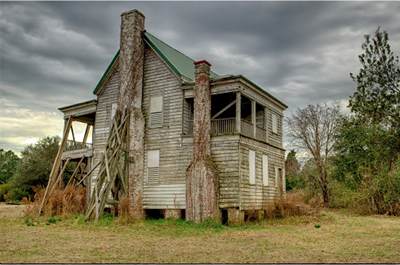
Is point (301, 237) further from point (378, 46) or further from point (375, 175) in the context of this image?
point (375, 175)

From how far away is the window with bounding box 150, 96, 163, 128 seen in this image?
19609 millimetres

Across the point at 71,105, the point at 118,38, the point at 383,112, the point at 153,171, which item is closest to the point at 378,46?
the point at 383,112

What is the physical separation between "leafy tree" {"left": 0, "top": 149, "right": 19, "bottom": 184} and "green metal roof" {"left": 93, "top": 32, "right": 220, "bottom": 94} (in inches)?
1697

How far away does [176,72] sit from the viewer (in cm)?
1933

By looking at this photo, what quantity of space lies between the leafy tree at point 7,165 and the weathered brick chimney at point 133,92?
148ft

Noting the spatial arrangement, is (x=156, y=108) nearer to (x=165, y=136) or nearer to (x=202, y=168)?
(x=165, y=136)

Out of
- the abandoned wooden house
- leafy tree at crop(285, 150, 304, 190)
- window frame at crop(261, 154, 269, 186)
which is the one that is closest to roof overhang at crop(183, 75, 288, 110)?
the abandoned wooden house

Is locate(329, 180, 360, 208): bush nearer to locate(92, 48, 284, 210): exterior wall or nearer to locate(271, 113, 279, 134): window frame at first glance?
locate(92, 48, 284, 210): exterior wall

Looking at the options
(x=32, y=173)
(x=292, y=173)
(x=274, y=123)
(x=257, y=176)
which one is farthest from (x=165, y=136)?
(x=292, y=173)

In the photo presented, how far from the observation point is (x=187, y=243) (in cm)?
1106

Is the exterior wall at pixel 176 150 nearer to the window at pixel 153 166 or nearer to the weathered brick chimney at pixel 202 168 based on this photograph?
the window at pixel 153 166

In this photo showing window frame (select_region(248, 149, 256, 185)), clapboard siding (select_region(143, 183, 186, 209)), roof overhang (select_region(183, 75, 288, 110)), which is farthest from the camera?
window frame (select_region(248, 149, 256, 185))

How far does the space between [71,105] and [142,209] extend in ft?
30.0

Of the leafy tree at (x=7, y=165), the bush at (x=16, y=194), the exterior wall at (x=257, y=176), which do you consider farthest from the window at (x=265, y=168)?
the leafy tree at (x=7, y=165)
